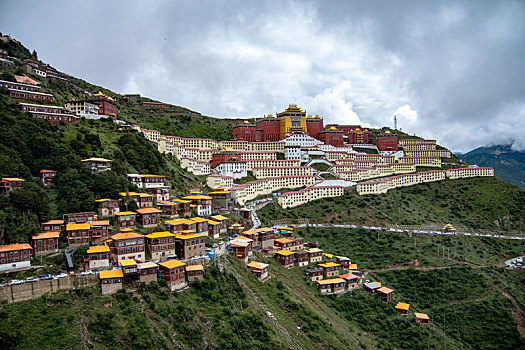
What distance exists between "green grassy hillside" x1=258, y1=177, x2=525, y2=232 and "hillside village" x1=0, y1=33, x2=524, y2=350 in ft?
7.68

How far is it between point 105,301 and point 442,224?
46.7 metres

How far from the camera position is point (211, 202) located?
44.7m

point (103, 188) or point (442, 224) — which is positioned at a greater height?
point (103, 188)

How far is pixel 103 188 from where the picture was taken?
35.3 meters

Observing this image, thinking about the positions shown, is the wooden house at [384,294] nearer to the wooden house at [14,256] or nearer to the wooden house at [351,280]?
the wooden house at [351,280]

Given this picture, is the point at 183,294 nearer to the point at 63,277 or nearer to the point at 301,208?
the point at 63,277

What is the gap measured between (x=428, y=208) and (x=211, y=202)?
35676 millimetres

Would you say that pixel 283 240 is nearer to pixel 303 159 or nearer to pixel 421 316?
pixel 421 316

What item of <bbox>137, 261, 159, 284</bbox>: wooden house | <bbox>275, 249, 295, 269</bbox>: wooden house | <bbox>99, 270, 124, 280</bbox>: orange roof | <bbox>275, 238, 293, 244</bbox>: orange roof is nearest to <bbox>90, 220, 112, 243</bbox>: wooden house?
A: <bbox>137, 261, 159, 284</bbox>: wooden house

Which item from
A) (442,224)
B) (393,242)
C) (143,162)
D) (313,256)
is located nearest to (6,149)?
(143,162)

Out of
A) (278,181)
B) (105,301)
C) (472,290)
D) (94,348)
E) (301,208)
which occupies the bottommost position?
(472,290)


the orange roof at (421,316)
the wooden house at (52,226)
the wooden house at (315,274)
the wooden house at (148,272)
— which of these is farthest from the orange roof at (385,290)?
the wooden house at (52,226)

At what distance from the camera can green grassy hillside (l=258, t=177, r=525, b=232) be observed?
175 feet

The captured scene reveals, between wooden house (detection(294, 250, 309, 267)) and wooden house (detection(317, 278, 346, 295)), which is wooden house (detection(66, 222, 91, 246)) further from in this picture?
wooden house (detection(317, 278, 346, 295))
